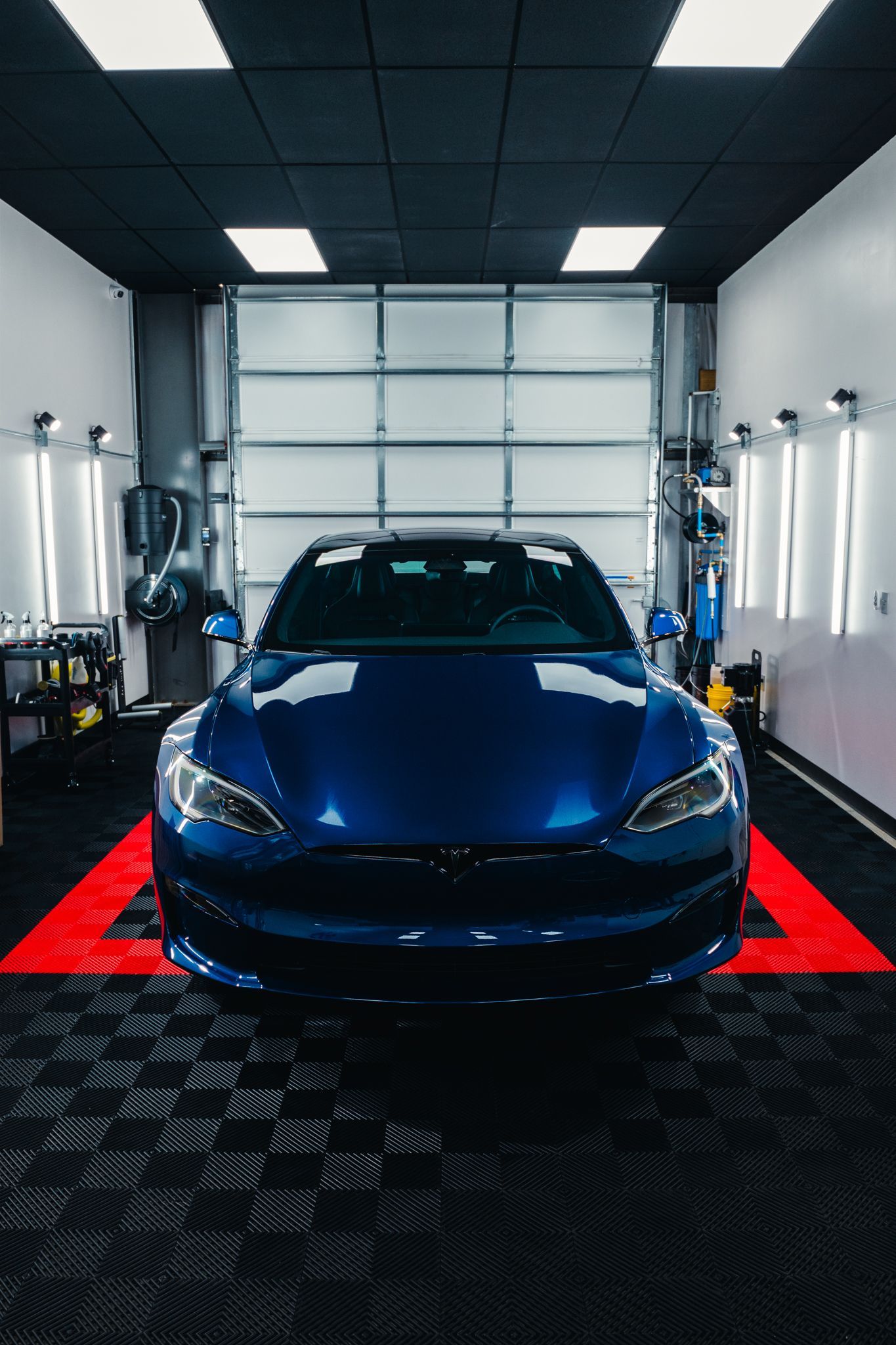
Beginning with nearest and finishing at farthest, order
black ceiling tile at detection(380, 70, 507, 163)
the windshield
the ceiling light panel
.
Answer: the windshield < the ceiling light panel < black ceiling tile at detection(380, 70, 507, 163)

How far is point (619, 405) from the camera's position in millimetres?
7621

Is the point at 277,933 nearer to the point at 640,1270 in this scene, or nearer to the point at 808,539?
the point at 640,1270

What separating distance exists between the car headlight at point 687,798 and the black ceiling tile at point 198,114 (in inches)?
147

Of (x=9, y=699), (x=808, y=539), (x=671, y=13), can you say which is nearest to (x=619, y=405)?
(x=808, y=539)

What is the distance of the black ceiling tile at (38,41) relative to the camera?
3398 millimetres

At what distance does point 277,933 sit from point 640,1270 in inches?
36.6

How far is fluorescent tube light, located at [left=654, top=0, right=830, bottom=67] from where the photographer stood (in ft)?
11.1

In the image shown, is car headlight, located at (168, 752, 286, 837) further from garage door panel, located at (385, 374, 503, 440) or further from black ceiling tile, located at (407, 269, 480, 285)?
black ceiling tile, located at (407, 269, 480, 285)

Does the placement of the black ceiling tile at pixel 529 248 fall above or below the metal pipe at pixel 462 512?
above

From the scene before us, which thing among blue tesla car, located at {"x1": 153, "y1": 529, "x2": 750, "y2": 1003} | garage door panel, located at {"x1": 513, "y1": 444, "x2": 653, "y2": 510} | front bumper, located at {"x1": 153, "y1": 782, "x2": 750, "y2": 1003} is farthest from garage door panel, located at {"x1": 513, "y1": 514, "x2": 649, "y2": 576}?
front bumper, located at {"x1": 153, "y1": 782, "x2": 750, "y2": 1003}

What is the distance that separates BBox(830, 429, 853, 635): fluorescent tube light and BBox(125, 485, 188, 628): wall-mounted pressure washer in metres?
5.34

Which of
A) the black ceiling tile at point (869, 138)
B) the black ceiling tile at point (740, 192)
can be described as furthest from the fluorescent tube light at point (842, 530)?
the black ceiling tile at point (740, 192)

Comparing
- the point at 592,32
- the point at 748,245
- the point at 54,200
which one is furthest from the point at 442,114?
the point at 748,245

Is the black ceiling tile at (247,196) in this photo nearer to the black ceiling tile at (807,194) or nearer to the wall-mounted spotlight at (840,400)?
the black ceiling tile at (807,194)
